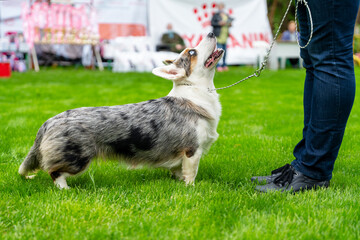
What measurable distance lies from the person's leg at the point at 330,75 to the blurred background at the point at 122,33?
35.5 ft

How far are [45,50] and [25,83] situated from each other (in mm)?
6841

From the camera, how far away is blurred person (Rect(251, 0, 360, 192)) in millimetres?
2232

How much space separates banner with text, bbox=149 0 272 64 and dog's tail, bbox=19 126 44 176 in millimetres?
13092

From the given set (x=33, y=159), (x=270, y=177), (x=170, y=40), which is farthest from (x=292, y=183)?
(x=170, y=40)

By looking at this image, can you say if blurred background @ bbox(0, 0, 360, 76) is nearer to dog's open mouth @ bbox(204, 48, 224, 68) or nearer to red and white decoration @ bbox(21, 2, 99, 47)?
red and white decoration @ bbox(21, 2, 99, 47)

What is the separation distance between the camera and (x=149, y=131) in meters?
2.75

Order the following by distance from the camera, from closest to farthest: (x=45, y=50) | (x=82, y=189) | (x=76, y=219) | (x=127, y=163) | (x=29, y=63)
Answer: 1. (x=76, y=219)
2. (x=82, y=189)
3. (x=127, y=163)
4. (x=29, y=63)
5. (x=45, y=50)

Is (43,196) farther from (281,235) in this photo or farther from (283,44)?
(283,44)

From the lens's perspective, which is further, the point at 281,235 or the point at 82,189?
the point at 82,189

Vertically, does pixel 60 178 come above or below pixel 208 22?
below

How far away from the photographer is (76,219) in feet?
6.85

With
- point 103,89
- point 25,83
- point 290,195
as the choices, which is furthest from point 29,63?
point 290,195

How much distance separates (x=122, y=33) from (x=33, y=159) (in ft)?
44.1

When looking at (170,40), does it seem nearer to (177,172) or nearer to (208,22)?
(208,22)
